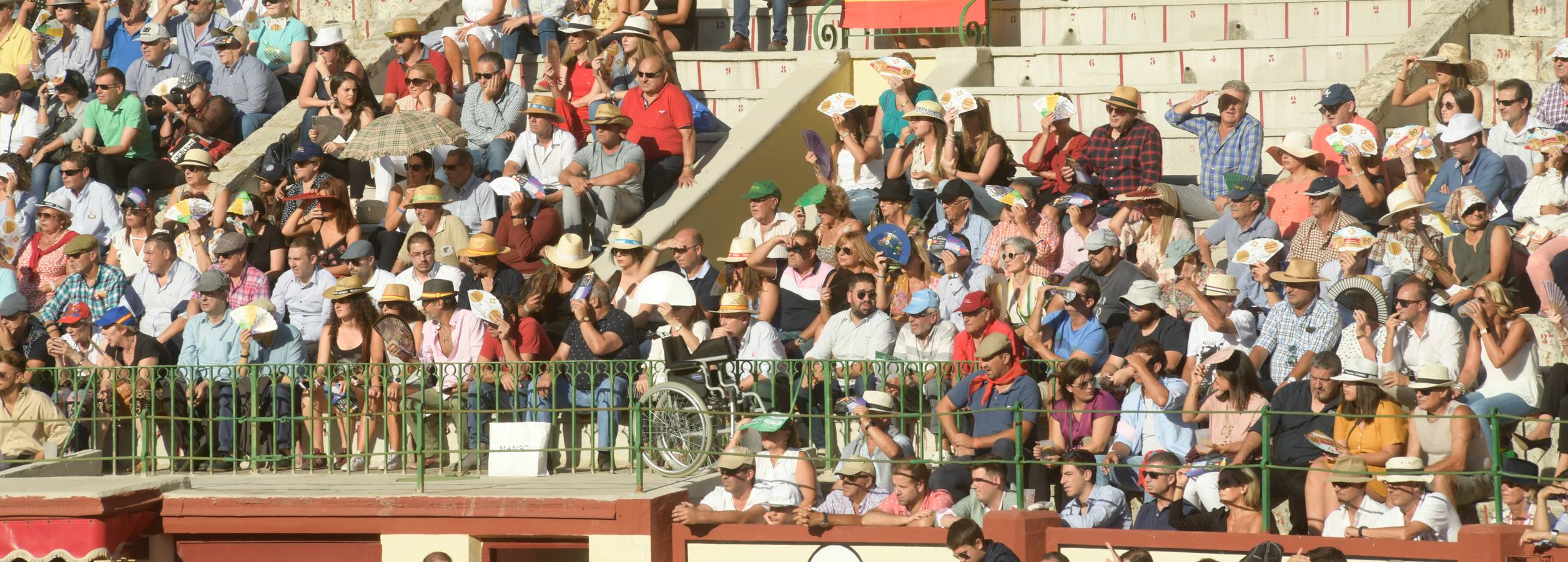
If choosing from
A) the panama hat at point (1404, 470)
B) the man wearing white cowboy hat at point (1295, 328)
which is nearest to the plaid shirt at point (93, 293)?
the man wearing white cowboy hat at point (1295, 328)

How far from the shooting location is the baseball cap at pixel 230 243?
50.6 ft

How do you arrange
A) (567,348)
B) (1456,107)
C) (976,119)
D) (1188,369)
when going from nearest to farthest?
(1188,369), (567,348), (1456,107), (976,119)

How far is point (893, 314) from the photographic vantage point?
1426cm

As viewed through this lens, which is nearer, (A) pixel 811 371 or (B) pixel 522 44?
(A) pixel 811 371

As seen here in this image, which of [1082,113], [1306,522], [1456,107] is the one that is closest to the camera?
[1306,522]

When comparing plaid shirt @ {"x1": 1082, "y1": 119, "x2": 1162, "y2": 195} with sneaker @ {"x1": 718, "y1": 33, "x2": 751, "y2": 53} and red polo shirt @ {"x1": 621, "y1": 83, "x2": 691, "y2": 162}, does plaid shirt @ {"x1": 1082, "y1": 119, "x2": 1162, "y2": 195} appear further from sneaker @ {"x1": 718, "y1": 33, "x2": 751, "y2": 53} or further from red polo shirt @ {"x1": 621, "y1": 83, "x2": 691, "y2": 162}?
sneaker @ {"x1": 718, "y1": 33, "x2": 751, "y2": 53}

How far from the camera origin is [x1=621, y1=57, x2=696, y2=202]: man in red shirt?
657 inches

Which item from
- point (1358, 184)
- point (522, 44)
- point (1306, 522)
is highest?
point (522, 44)

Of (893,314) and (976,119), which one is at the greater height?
(976,119)

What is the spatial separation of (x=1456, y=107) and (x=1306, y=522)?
14.8ft

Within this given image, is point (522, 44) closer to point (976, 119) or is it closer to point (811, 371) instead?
point (976, 119)

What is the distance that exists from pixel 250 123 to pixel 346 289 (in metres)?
4.58

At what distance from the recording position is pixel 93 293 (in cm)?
1575

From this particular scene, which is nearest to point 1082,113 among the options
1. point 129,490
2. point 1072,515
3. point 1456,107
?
point 1456,107
